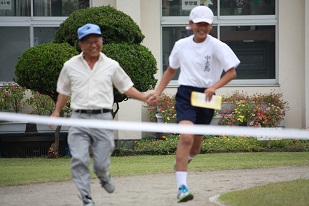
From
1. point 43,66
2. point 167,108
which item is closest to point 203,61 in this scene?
point 43,66

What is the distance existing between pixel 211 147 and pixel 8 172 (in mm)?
5176

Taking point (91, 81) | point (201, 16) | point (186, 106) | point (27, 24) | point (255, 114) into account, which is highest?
point (27, 24)

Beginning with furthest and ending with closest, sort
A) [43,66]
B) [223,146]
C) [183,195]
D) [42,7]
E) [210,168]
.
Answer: [42,7]
[223,146]
[43,66]
[210,168]
[183,195]

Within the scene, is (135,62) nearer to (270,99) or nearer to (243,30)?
(270,99)

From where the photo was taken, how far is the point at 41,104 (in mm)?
19375

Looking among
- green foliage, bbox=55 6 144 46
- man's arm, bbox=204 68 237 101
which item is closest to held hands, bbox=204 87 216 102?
man's arm, bbox=204 68 237 101

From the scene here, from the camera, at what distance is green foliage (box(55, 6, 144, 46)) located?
55.6ft

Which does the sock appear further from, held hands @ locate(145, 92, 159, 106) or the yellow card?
held hands @ locate(145, 92, 159, 106)

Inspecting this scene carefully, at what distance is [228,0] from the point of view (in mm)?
20562

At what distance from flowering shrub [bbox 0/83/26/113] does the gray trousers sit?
1049cm

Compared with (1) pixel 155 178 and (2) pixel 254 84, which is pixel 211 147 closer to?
(2) pixel 254 84

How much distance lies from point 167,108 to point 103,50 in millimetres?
3250

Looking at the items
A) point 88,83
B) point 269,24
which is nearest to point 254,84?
point 269,24

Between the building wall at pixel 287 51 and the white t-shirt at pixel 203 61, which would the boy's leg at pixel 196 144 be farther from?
the building wall at pixel 287 51
